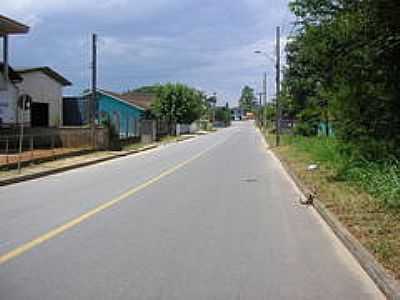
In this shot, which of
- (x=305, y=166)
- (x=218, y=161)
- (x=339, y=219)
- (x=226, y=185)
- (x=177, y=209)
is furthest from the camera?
(x=218, y=161)

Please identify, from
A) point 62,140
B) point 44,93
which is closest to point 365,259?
point 62,140

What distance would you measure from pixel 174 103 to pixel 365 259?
282 ft

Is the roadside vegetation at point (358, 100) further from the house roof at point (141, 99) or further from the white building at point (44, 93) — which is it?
the house roof at point (141, 99)

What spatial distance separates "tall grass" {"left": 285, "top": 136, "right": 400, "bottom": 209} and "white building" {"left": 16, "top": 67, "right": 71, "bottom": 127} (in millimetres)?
36387

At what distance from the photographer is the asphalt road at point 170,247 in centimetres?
775

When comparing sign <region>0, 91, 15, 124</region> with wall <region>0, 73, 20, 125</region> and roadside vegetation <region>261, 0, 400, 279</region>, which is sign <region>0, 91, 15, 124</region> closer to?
wall <region>0, 73, 20, 125</region>

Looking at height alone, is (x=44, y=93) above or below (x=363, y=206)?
above

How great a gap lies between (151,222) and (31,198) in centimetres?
560

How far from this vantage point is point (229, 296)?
24.3 ft

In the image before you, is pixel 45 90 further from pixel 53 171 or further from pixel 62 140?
pixel 53 171

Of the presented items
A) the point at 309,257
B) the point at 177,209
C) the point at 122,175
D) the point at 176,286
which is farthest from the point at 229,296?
Result: the point at 122,175

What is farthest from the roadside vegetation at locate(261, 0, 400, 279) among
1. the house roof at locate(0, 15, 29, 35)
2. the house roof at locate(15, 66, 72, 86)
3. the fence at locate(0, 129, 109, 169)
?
the house roof at locate(15, 66, 72, 86)

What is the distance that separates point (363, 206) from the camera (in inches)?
556

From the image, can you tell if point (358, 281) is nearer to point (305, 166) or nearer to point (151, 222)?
point (151, 222)
